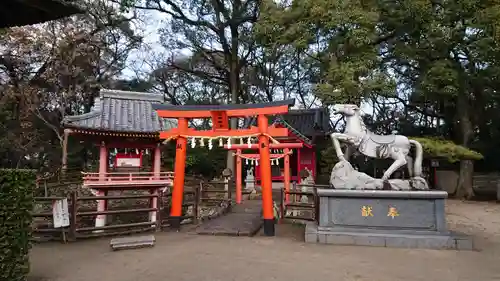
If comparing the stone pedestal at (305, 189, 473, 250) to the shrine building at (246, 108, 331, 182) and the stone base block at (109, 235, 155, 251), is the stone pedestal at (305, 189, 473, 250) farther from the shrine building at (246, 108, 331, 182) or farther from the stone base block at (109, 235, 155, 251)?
the shrine building at (246, 108, 331, 182)

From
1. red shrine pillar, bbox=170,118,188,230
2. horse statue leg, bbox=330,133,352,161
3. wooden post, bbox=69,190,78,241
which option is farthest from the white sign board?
horse statue leg, bbox=330,133,352,161

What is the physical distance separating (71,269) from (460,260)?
283 inches

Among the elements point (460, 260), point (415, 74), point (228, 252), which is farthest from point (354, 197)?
point (415, 74)

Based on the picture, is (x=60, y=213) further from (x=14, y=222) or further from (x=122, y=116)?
(x=122, y=116)

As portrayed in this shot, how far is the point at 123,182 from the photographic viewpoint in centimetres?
1320

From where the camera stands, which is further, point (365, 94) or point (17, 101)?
point (17, 101)

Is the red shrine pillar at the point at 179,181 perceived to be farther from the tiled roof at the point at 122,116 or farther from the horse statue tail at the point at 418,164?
the horse statue tail at the point at 418,164

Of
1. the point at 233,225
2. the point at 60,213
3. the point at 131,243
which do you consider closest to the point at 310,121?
the point at 233,225

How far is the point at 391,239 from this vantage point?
27.4ft

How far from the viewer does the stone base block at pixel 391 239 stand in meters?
8.10

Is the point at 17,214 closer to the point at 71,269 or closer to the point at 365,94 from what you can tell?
the point at 71,269

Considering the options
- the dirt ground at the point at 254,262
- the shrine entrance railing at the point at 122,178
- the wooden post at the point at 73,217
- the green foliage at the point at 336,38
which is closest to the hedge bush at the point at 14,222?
the dirt ground at the point at 254,262

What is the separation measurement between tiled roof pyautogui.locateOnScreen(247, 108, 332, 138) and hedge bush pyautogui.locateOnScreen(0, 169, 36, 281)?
1800 centimetres

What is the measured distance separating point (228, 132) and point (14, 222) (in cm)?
623
